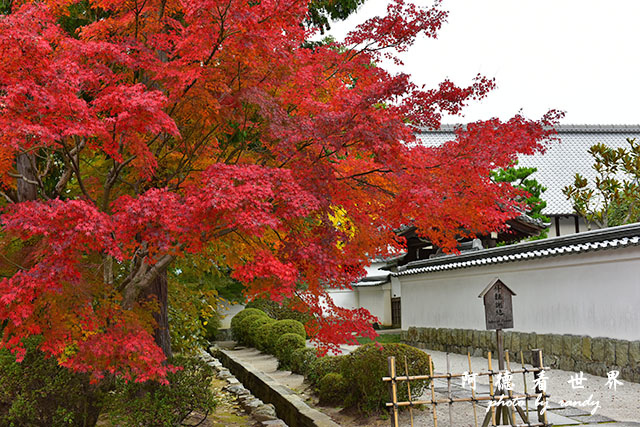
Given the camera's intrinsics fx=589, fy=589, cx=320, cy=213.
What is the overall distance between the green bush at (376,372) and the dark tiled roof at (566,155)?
22.8m

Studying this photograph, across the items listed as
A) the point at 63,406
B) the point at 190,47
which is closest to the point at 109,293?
the point at 63,406

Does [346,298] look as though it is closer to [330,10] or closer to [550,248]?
[550,248]

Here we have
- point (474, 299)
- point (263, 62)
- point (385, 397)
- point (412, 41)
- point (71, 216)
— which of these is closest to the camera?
point (71, 216)

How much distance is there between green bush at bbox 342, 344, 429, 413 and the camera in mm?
8492

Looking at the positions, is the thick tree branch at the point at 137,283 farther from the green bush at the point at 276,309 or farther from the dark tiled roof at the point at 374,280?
the dark tiled roof at the point at 374,280

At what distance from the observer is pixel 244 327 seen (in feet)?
72.4

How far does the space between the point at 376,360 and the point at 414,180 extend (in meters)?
3.01

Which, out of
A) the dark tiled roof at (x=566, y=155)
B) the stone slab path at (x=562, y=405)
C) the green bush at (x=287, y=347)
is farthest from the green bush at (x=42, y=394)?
the dark tiled roof at (x=566, y=155)

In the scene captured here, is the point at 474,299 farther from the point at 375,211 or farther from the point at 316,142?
the point at 316,142

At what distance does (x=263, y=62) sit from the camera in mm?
6848

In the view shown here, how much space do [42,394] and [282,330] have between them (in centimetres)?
1054

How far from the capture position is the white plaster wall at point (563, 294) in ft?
36.5

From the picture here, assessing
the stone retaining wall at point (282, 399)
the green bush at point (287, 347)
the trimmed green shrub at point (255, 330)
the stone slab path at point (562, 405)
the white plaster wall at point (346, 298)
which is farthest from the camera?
the white plaster wall at point (346, 298)

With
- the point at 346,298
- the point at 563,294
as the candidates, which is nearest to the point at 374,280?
the point at 346,298
